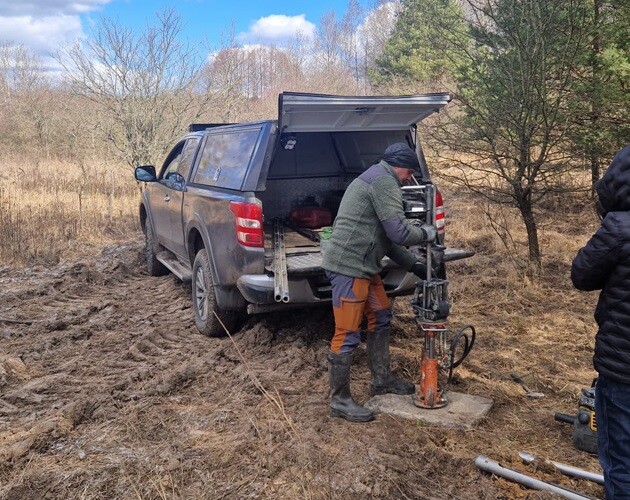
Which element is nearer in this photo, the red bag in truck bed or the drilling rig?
the drilling rig

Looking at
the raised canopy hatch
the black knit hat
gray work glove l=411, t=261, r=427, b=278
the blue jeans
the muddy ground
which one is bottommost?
the muddy ground

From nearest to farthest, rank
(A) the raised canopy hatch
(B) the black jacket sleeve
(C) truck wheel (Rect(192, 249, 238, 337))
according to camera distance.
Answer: (B) the black jacket sleeve → (A) the raised canopy hatch → (C) truck wheel (Rect(192, 249, 238, 337))

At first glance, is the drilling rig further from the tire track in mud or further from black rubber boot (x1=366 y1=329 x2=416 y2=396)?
the tire track in mud

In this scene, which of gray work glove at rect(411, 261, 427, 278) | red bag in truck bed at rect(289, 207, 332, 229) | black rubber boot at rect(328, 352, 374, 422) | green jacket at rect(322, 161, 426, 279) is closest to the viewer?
green jacket at rect(322, 161, 426, 279)

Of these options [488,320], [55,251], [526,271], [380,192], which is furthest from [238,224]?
[55,251]

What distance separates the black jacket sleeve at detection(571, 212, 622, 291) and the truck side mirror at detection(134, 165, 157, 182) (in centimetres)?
572

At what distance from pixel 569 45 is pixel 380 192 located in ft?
13.7

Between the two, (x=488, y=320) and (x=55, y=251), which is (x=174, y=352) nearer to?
(x=488, y=320)

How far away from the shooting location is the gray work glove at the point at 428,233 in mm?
3783

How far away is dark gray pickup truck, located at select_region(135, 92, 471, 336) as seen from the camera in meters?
4.73

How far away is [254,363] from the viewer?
15.9ft

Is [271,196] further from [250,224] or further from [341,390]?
[341,390]

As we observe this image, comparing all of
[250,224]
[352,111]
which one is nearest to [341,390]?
[250,224]

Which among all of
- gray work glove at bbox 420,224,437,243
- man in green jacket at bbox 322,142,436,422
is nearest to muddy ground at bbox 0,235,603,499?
man in green jacket at bbox 322,142,436,422
